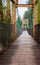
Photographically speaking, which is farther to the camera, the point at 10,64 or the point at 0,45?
the point at 0,45

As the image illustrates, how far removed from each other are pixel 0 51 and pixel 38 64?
332 centimetres

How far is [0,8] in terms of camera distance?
1165 centimetres

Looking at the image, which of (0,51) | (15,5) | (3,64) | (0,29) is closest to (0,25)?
(0,29)

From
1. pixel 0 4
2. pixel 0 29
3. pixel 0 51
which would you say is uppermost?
pixel 0 4

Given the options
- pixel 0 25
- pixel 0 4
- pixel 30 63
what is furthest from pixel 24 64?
pixel 0 4

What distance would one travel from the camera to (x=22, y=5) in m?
28.0

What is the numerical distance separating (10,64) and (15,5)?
66.6 feet

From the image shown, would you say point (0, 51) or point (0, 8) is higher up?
point (0, 8)

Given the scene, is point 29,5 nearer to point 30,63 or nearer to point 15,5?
point 15,5

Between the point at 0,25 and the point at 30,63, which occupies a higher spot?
the point at 0,25

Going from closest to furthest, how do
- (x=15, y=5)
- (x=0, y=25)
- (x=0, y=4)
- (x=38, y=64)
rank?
(x=38, y=64) < (x=0, y=25) < (x=0, y=4) < (x=15, y=5)

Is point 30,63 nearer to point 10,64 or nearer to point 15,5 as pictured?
point 10,64

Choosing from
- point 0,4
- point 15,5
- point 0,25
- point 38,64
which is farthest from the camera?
point 15,5

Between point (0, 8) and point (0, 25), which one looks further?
point (0, 8)
